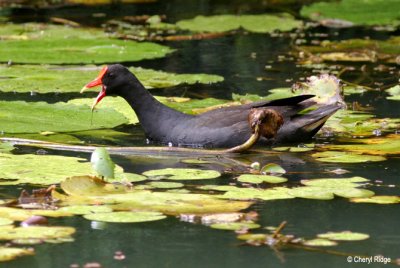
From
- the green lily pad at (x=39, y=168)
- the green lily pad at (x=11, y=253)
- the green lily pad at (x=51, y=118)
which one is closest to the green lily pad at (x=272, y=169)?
the green lily pad at (x=39, y=168)

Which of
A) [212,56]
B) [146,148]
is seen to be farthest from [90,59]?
[146,148]

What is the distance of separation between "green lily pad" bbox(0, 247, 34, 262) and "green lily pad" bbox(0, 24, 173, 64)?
5.49 m

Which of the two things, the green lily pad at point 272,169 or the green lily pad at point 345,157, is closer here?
the green lily pad at point 272,169

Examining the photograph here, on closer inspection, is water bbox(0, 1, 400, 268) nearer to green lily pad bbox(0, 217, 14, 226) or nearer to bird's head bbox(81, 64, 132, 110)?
green lily pad bbox(0, 217, 14, 226)

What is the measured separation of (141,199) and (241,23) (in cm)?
806

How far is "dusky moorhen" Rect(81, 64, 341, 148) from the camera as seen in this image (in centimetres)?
679

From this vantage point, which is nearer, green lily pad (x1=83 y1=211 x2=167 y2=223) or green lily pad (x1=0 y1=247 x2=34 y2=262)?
green lily pad (x1=0 y1=247 x2=34 y2=262)

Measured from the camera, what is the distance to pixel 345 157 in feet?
20.6

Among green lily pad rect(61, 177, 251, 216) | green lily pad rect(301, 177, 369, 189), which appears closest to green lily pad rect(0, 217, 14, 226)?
green lily pad rect(61, 177, 251, 216)

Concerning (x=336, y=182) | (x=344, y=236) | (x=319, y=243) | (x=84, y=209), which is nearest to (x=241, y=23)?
(x=336, y=182)

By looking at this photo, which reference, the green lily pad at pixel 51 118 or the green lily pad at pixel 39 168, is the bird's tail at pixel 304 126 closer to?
the green lily pad at pixel 51 118

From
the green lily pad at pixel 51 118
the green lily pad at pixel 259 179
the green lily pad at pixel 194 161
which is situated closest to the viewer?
the green lily pad at pixel 259 179

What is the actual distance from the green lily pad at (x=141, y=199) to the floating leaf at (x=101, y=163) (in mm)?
68

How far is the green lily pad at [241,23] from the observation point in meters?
12.6
